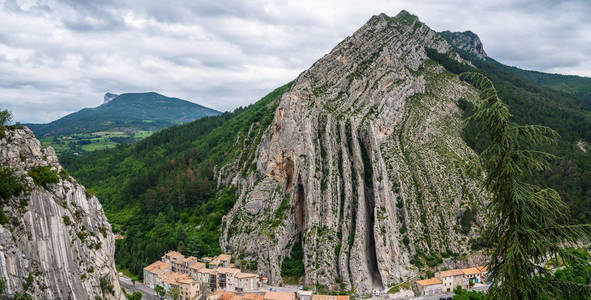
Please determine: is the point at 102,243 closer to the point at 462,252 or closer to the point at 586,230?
the point at 586,230

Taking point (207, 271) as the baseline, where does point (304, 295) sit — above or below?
below

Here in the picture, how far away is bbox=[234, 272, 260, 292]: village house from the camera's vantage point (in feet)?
183

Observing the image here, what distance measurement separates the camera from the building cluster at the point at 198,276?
56.5 metres

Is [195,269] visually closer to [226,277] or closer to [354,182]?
[226,277]

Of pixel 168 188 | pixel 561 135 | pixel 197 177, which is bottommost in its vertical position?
pixel 168 188

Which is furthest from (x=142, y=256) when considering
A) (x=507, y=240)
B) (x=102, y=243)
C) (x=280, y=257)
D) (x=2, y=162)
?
(x=507, y=240)

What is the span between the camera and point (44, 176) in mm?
35094

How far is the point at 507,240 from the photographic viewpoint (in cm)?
989

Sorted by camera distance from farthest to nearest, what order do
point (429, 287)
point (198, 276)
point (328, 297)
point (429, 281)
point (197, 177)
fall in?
point (197, 177) < point (198, 276) < point (429, 281) < point (429, 287) < point (328, 297)

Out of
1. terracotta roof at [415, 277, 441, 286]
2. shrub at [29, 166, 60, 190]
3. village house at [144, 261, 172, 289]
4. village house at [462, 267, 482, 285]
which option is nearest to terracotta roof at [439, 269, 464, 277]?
village house at [462, 267, 482, 285]

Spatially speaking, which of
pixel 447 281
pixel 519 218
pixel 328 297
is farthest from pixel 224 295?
pixel 519 218

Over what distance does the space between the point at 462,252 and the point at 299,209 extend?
3059 centimetres

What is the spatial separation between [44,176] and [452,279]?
190 ft

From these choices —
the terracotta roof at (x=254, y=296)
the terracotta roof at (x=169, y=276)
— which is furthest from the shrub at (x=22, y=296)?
the terracotta roof at (x=169, y=276)
